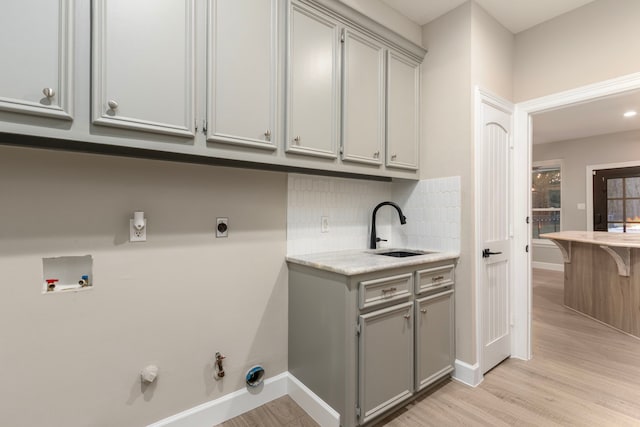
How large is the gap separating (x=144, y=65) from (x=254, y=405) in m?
1.90

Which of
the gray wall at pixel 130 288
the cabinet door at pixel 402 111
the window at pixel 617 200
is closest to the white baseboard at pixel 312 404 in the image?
the gray wall at pixel 130 288

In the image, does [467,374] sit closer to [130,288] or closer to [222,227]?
[222,227]

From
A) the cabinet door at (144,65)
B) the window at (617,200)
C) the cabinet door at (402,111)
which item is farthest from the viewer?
the window at (617,200)

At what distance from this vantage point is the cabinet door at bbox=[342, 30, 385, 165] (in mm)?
1930

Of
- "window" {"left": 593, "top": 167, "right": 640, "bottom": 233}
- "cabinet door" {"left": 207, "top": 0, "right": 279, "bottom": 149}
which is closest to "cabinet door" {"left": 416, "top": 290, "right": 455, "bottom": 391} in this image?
"cabinet door" {"left": 207, "top": 0, "right": 279, "bottom": 149}

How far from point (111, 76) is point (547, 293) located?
5686 millimetres

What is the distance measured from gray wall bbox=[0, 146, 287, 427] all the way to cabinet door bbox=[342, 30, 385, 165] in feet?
1.83

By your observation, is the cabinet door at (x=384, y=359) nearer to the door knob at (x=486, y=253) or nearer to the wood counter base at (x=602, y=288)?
the door knob at (x=486, y=253)

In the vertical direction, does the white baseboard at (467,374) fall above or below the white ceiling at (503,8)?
below

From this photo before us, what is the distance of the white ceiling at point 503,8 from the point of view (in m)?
2.21

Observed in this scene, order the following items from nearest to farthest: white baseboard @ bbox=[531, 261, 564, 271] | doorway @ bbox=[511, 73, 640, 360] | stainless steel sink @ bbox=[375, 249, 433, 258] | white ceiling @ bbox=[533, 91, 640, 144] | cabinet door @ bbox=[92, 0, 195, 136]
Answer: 1. cabinet door @ bbox=[92, 0, 195, 136]
2. stainless steel sink @ bbox=[375, 249, 433, 258]
3. doorway @ bbox=[511, 73, 640, 360]
4. white ceiling @ bbox=[533, 91, 640, 144]
5. white baseboard @ bbox=[531, 261, 564, 271]

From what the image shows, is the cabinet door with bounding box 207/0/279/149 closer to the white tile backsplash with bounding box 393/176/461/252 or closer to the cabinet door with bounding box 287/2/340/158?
the cabinet door with bounding box 287/2/340/158

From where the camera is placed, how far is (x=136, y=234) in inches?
59.5

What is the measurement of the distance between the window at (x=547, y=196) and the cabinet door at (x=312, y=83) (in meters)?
6.39
